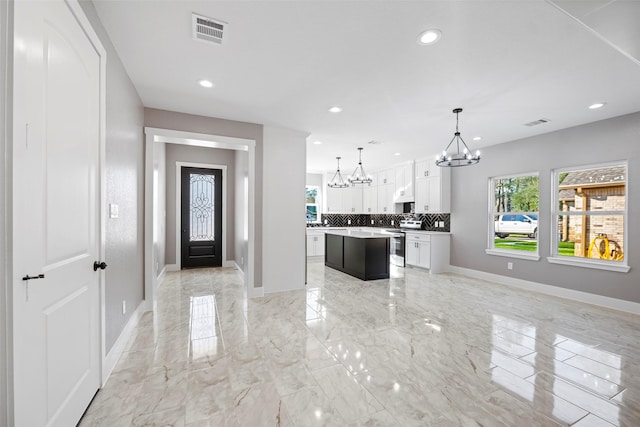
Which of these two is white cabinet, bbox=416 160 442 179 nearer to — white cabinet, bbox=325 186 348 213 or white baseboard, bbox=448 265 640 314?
white baseboard, bbox=448 265 640 314

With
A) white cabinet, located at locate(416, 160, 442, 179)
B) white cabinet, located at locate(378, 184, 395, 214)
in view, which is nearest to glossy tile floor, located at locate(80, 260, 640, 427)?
white cabinet, located at locate(416, 160, 442, 179)

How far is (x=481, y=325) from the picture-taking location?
130 inches

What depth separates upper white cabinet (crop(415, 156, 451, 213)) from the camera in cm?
640

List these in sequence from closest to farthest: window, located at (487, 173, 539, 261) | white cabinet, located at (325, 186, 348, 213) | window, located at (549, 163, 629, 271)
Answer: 1. window, located at (549, 163, 629, 271)
2. window, located at (487, 173, 539, 261)
3. white cabinet, located at (325, 186, 348, 213)

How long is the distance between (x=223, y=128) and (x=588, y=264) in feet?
19.4

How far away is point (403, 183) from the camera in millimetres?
7523

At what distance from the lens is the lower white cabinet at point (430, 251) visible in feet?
20.5

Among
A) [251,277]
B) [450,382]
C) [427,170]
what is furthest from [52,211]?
[427,170]

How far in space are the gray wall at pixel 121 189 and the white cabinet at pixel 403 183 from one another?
596 cm

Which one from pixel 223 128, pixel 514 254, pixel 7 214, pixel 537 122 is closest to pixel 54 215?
pixel 7 214

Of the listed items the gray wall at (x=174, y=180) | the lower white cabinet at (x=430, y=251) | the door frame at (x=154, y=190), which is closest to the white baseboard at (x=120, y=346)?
the door frame at (x=154, y=190)

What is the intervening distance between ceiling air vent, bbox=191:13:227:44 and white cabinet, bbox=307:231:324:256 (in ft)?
21.3

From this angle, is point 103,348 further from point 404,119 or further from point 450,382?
point 404,119

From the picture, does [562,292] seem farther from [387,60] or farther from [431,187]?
[387,60]
